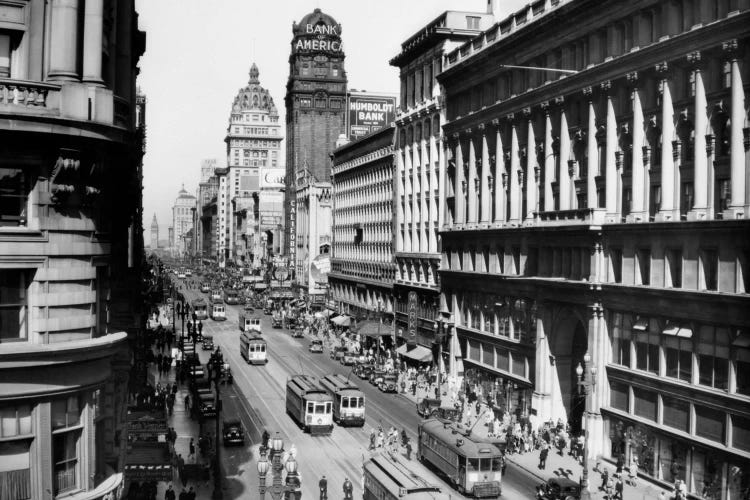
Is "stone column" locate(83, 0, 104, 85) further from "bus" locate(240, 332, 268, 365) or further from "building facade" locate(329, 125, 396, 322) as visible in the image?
"building facade" locate(329, 125, 396, 322)

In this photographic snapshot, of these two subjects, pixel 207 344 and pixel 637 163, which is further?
pixel 207 344

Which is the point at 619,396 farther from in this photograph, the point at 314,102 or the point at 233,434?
the point at 314,102

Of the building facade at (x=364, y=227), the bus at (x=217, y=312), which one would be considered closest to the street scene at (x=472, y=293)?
the building facade at (x=364, y=227)

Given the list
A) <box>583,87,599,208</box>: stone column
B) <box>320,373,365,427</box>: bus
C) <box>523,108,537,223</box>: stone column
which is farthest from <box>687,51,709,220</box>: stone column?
<box>320,373,365,427</box>: bus

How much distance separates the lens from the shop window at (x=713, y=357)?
3738cm

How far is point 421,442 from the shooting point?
143 ft

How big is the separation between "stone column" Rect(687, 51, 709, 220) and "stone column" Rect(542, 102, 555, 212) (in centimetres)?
1556

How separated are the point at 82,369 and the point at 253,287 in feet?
489

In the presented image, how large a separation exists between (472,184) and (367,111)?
104 meters

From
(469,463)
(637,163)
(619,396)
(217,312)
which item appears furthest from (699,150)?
(217,312)

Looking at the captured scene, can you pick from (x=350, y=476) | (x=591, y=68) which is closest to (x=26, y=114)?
(x=350, y=476)

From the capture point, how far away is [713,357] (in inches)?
1502

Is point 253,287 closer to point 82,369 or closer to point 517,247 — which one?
point 517,247

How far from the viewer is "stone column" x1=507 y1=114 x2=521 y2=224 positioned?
200ft
